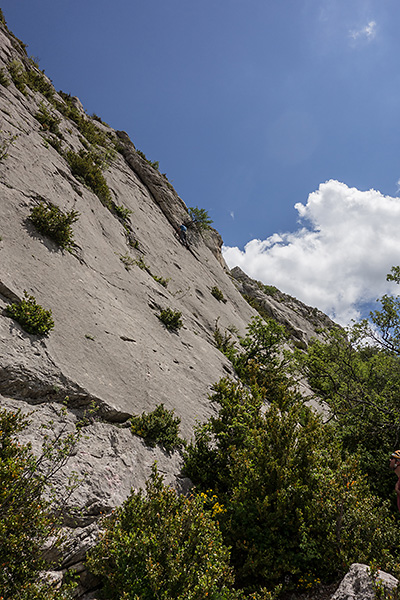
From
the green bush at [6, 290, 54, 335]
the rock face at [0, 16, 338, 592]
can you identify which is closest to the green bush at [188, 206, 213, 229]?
the rock face at [0, 16, 338, 592]

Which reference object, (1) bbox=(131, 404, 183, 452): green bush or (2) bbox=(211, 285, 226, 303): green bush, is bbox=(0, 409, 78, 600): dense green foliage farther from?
A: (2) bbox=(211, 285, 226, 303): green bush

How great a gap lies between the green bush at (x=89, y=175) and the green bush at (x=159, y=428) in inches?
518

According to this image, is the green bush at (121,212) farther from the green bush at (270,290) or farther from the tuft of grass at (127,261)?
the green bush at (270,290)

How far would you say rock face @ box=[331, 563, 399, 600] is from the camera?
3717mm

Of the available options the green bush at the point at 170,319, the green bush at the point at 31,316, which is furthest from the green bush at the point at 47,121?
the green bush at the point at 31,316

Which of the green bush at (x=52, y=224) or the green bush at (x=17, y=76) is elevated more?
the green bush at (x=17, y=76)

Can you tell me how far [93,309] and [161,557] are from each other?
6.69 metres

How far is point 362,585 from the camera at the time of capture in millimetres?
3945

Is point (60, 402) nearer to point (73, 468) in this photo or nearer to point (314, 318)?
point (73, 468)

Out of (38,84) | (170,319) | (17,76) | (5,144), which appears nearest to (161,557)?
(170,319)

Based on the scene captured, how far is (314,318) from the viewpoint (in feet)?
153

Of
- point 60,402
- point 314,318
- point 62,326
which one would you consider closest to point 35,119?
point 62,326

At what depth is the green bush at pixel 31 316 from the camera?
266 inches

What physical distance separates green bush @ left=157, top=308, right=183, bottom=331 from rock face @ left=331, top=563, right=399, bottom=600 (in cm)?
951
